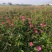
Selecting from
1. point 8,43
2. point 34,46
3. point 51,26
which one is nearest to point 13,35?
point 8,43

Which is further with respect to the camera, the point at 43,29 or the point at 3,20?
the point at 3,20

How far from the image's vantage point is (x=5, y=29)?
4.30 m

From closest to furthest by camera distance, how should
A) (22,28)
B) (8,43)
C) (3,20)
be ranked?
(8,43) < (22,28) < (3,20)

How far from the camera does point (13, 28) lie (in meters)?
4.25

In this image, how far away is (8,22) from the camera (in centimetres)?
446

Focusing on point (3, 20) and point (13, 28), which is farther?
point (3, 20)

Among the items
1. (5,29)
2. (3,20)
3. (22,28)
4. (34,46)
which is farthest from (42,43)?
(3,20)

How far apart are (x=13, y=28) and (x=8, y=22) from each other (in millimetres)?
273

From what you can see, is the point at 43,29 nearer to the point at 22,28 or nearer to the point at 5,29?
the point at 22,28

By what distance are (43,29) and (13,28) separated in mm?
677

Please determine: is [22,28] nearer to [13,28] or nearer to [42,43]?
[13,28]

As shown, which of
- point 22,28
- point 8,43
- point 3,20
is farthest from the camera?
point 3,20

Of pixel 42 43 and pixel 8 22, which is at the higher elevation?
pixel 8 22

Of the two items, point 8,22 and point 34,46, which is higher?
point 8,22
